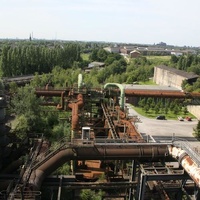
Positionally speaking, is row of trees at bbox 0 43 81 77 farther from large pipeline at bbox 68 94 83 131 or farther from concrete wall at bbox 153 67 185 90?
large pipeline at bbox 68 94 83 131

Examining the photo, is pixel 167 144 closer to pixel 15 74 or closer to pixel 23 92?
pixel 23 92

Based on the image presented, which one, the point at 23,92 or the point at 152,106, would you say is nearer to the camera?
the point at 23,92

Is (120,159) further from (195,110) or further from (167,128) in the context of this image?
(195,110)

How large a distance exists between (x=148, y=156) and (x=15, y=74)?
2482 inches

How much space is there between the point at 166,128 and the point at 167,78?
4523cm

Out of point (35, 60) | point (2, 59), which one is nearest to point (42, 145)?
point (2, 59)

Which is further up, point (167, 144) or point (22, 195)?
point (167, 144)

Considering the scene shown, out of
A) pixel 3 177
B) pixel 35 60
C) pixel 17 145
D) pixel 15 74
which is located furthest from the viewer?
pixel 35 60

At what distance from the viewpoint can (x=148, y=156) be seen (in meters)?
16.0

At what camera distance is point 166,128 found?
44688 millimetres

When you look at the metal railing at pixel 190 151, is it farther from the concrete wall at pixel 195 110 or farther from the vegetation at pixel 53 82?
the concrete wall at pixel 195 110

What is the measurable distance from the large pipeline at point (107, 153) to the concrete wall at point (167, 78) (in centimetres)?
6465

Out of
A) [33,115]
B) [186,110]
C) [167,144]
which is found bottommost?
[186,110]

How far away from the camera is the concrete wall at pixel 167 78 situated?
80463mm
